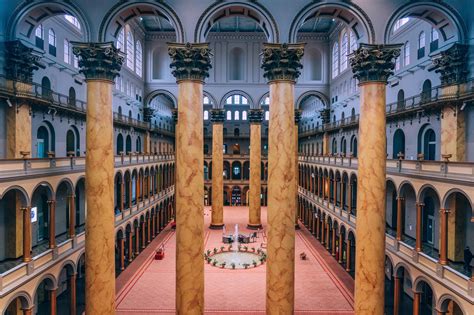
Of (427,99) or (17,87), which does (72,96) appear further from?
(427,99)

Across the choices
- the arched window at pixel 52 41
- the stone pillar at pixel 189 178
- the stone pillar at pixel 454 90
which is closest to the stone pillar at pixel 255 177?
the stone pillar at pixel 454 90

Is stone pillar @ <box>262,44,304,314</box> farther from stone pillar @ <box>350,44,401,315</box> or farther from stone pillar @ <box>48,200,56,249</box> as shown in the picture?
stone pillar @ <box>48,200,56,249</box>

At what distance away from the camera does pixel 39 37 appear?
21.9 metres

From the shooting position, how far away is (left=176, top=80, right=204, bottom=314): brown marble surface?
12.1m

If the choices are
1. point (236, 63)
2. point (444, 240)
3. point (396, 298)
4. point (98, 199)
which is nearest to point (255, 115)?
point (236, 63)

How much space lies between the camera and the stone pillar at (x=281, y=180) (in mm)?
12320

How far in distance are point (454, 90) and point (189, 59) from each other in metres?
14.0

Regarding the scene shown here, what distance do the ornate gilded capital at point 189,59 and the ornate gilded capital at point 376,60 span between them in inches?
217

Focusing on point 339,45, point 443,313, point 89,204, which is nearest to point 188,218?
point 89,204

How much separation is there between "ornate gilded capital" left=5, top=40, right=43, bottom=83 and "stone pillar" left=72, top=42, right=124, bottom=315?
23.6ft

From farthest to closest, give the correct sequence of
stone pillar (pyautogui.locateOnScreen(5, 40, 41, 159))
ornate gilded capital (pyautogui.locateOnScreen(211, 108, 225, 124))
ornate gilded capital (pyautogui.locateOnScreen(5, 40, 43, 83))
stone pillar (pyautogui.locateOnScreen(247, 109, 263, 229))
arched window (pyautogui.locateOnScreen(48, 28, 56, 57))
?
ornate gilded capital (pyautogui.locateOnScreen(211, 108, 225, 124)) < stone pillar (pyautogui.locateOnScreen(247, 109, 263, 229)) < arched window (pyautogui.locateOnScreen(48, 28, 56, 57)) < stone pillar (pyautogui.locateOnScreen(5, 40, 41, 159)) < ornate gilded capital (pyautogui.locateOnScreen(5, 40, 43, 83))

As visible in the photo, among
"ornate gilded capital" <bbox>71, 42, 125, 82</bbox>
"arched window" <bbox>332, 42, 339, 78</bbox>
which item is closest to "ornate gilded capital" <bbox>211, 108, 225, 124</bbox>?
"arched window" <bbox>332, 42, 339, 78</bbox>

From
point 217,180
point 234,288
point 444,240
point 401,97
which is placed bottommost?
point 234,288

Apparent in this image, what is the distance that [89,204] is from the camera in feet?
41.7
